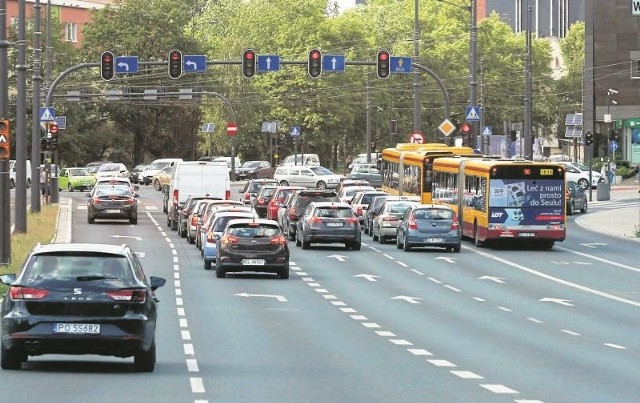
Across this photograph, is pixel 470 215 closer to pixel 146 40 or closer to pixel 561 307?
pixel 561 307

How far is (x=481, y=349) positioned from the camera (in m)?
23.7

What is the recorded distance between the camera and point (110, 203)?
64250 millimetres

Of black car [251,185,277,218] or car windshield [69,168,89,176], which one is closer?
black car [251,185,277,218]

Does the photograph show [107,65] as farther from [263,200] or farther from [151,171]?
[151,171]

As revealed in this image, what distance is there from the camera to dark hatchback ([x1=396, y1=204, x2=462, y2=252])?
50844mm

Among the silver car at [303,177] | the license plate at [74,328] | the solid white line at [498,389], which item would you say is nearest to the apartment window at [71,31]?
the silver car at [303,177]

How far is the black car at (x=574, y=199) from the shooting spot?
75.1m

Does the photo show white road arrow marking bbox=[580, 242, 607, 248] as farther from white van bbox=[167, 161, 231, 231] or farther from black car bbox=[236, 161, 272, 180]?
black car bbox=[236, 161, 272, 180]

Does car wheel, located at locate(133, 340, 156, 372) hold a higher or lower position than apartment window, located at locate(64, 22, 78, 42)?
lower

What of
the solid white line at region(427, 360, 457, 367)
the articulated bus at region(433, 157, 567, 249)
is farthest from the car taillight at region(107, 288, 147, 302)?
the articulated bus at region(433, 157, 567, 249)

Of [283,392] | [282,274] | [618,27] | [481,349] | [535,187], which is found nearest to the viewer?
[283,392]

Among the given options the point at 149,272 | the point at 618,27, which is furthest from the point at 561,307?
the point at 618,27

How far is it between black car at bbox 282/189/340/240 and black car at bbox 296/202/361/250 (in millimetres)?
4445

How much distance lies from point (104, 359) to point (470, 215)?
116ft
